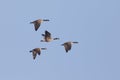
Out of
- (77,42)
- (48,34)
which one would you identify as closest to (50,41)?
(48,34)

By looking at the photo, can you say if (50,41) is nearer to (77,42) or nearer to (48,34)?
(48,34)

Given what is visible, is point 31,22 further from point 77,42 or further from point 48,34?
point 77,42

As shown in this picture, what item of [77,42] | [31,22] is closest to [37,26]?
[31,22]

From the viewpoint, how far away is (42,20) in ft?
219

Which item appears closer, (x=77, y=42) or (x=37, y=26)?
(x=37, y=26)

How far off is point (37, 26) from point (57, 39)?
12.0ft

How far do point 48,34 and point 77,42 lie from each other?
16.4ft

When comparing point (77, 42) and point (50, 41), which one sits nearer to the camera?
point (50, 41)

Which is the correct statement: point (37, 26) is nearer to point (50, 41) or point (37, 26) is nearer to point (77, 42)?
point (50, 41)

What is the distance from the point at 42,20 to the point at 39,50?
11.5ft

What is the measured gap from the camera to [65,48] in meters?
68.1

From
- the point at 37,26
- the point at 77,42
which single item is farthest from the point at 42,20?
the point at 77,42

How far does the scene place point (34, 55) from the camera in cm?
6900

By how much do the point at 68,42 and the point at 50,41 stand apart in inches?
97.9
